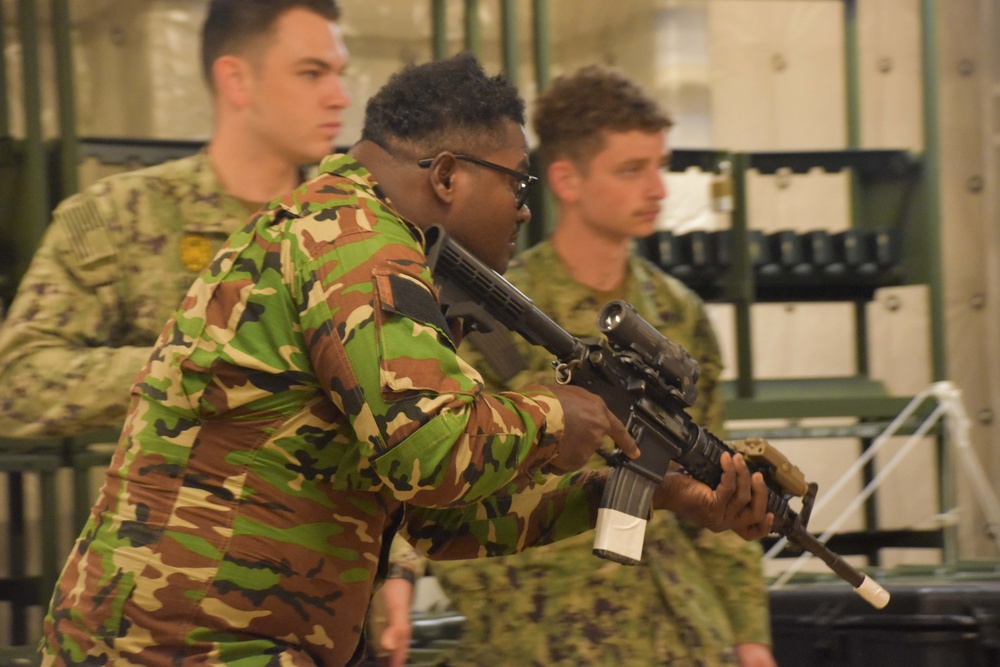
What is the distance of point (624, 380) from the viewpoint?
173 centimetres

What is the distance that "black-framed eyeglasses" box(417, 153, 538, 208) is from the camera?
1.51m

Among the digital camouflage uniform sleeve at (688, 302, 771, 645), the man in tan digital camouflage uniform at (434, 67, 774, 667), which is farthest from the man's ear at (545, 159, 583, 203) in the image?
the digital camouflage uniform sleeve at (688, 302, 771, 645)

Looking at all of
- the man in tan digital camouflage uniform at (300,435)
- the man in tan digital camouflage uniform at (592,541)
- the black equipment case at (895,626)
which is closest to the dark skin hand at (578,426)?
the man in tan digital camouflage uniform at (300,435)

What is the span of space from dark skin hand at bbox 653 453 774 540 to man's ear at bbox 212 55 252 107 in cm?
103

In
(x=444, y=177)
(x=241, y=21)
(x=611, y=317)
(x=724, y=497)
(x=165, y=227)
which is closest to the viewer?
(x=444, y=177)

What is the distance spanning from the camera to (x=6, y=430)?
6.88 ft

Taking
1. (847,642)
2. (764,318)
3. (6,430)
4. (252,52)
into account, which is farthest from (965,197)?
(6,430)

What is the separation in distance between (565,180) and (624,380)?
0.90m

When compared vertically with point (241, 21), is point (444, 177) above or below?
below

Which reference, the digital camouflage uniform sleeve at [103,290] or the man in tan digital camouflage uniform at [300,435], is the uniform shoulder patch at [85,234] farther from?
the man in tan digital camouflage uniform at [300,435]

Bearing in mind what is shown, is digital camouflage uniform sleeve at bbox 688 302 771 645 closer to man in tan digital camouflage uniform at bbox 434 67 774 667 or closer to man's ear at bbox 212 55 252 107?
man in tan digital camouflage uniform at bbox 434 67 774 667

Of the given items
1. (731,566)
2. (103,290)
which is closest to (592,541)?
Result: (731,566)

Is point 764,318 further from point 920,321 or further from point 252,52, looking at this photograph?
point 252,52

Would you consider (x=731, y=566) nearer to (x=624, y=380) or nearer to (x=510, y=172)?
(x=624, y=380)
